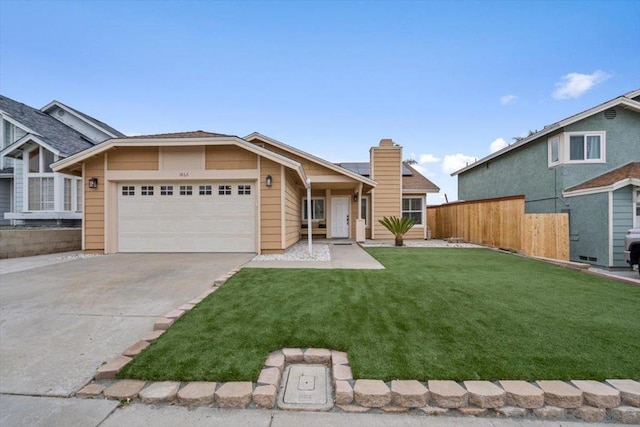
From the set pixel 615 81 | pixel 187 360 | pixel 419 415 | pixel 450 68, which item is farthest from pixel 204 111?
pixel 615 81

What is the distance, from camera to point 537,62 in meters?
13.2

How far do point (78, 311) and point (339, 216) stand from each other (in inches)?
490

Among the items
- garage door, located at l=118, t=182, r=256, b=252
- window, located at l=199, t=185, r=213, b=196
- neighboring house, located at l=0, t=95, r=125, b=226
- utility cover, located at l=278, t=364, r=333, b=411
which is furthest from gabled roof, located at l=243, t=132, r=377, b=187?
utility cover, located at l=278, t=364, r=333, b=411

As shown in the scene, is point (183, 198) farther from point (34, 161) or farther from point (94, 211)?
point (34, 161)

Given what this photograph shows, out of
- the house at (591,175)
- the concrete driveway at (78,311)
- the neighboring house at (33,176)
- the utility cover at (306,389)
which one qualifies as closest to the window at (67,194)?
the neighboring house at (33,176)

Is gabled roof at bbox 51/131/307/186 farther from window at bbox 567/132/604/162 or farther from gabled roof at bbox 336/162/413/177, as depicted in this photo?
window at bbox 567/132/604/162

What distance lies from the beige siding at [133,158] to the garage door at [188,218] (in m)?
0.60

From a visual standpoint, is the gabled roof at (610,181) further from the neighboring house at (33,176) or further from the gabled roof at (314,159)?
the neighboring house at (33,176)

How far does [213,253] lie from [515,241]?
1043 centimetres

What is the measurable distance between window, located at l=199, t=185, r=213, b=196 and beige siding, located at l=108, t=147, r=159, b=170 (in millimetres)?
1609

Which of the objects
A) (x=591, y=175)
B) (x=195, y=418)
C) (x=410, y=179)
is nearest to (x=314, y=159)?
(x=410, y=179)

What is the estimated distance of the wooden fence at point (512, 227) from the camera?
9.81 meters

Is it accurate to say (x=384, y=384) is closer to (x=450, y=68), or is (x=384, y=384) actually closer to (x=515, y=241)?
(x=515, y=241)

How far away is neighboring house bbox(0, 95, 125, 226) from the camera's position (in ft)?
41.0
